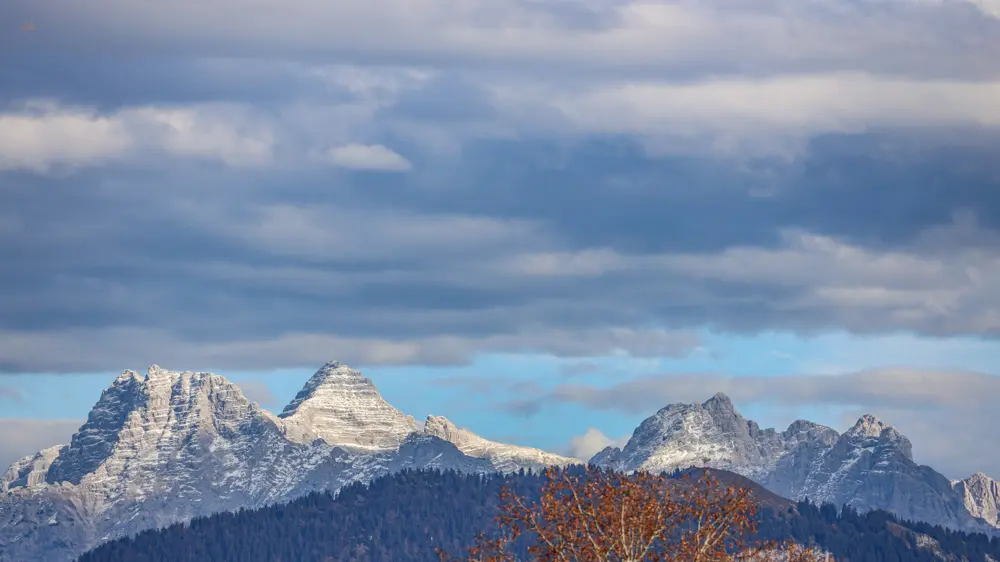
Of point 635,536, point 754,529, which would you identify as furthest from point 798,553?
point 635,536

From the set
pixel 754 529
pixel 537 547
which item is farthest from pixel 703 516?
pixel 537 547

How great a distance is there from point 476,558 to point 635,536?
1222 cm

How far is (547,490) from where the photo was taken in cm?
11944

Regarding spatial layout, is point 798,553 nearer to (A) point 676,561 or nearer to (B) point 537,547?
(A) point 676,561

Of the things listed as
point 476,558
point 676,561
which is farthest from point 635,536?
point 476,558

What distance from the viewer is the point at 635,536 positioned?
118 meters

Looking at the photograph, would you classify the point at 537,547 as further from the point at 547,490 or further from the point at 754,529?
the point at 754,529

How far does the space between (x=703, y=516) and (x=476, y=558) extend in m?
15.9

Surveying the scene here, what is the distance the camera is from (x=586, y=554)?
11919 centimetres

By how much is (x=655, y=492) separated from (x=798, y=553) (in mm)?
10817

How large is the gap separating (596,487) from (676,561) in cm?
720

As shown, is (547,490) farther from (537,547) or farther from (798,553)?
(798,553)

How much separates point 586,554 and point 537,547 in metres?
3.45

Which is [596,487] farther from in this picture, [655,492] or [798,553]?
[798,553]
